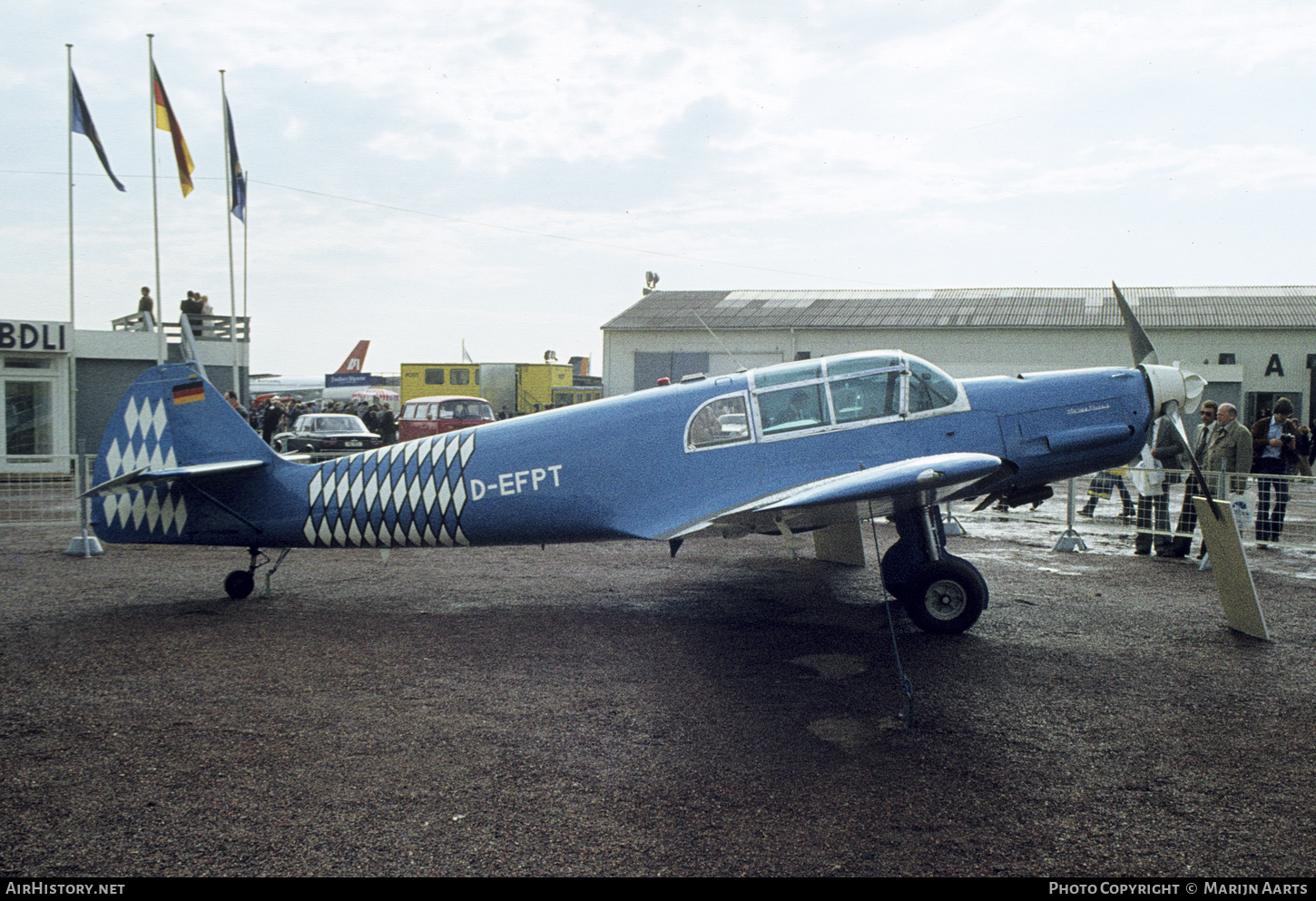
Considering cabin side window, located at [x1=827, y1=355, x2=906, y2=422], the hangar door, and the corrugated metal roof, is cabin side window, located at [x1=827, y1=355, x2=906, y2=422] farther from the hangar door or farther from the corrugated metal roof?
the hangar door

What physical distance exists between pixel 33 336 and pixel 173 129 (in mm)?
5841

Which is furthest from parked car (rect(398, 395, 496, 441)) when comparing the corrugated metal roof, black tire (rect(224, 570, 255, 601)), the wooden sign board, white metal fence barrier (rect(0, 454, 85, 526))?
the wooden sign board

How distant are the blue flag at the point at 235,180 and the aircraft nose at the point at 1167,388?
23.9 metres

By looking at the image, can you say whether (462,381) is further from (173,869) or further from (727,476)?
(173,869)

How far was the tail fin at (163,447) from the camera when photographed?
7602 millimetres

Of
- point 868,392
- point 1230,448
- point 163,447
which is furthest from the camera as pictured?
point 1230,448

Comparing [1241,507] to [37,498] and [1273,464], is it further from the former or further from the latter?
[37,498]

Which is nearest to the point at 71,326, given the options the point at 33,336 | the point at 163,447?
the point at 33,336

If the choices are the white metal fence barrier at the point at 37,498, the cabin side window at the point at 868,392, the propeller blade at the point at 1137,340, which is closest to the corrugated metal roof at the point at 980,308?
the white metal fence barrier at the point at 37,498

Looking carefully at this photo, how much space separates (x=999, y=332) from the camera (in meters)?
31.3

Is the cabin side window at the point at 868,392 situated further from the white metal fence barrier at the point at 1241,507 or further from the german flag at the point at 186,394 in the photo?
the german flag at the point at 186,394

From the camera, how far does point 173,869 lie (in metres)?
3.13

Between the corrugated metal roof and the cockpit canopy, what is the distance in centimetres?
2387

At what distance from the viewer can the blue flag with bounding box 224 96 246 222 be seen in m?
23.5
